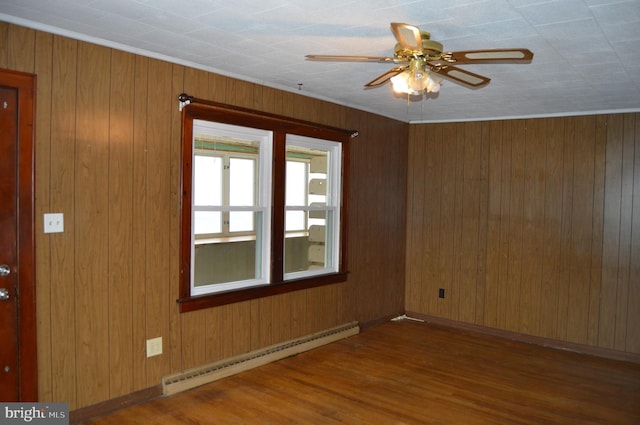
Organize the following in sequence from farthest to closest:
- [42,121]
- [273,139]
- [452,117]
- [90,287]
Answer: [452,117]
[273,139]
[90,287]
[42,121]

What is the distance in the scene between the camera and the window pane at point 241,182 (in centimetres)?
402

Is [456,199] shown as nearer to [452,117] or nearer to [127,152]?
[452,117]

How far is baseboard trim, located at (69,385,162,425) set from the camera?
10.0 feet

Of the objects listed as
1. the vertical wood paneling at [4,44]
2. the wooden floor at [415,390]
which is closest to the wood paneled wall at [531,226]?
the wooden floor at [415,390]

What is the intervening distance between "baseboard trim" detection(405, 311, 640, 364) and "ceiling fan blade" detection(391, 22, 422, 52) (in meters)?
3.95

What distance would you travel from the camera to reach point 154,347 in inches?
136

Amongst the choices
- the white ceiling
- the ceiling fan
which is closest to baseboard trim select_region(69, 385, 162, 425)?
the white ceiling

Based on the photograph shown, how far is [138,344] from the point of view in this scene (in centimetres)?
337

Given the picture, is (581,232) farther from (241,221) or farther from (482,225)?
(241,221)

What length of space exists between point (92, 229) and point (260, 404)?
5.38ft

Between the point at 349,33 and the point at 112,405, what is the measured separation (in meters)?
2.80

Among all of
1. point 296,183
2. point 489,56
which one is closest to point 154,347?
point 296,183

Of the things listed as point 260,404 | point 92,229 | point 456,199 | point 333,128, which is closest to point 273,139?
point 333,128

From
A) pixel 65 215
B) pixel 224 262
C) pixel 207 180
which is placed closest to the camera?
pixel 65 215
